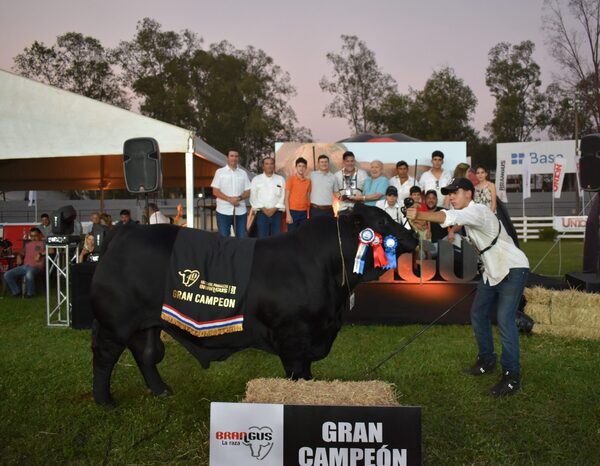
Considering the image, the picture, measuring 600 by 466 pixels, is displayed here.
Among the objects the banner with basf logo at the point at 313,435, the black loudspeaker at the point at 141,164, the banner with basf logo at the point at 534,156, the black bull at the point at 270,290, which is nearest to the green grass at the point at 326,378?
the black bull at the point at 270,290

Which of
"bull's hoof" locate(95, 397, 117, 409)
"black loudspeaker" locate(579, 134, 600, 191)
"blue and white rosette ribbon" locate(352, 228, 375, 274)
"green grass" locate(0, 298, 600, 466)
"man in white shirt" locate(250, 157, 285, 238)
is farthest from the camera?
"man in white shirt" locate(250, 157, 285, 238)

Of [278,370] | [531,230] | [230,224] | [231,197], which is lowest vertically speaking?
[278,370]

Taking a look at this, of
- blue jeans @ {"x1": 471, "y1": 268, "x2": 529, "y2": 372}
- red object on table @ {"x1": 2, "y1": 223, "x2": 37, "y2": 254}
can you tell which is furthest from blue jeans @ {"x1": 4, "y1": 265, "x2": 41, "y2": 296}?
blue jeans @ {"x1": 471, "y1": 268, "x2": 529, "y2": 372}

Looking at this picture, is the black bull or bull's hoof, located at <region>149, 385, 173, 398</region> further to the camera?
bull's hoof, located at <region>149, 385, 173, 398</region>

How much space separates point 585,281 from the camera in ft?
26.4

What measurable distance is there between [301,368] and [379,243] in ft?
3.57

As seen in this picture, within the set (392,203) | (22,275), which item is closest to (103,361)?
(392,203)

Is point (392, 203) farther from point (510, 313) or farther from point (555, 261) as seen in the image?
point (555, 261)

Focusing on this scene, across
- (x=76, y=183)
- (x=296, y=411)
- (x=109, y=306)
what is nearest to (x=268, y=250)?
(x=109, y=306)

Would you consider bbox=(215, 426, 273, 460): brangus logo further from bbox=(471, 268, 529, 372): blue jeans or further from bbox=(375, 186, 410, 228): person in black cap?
bbox=(375, 186, 410, 228): person in black cap

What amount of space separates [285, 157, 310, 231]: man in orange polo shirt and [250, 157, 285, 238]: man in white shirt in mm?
105

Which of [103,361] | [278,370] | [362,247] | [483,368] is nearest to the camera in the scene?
[362,247]

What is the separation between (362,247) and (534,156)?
27.7 metres

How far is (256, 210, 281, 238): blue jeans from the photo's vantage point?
9062 millimetres
